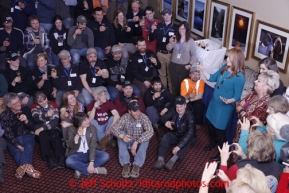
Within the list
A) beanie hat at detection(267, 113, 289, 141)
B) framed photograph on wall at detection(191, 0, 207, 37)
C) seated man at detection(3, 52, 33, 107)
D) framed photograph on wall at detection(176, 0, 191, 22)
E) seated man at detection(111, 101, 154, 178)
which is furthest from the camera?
framed photograph on wall at detection(176, 0, 191, 22)

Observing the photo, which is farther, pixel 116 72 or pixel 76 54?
pixel 76 54

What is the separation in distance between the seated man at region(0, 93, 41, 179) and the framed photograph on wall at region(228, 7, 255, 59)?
139 inches

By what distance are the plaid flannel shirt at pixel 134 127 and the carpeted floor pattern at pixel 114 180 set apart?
1.22ft

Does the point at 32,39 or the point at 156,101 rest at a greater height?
the point at 32,39

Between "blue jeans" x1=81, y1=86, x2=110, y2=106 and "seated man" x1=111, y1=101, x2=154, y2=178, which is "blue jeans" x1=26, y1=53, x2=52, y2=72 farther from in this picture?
"seated man" x1=111, y1=101, x2=154, y2=178

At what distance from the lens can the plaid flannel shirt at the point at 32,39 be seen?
6.01m

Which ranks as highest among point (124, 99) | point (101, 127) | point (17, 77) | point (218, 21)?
point (218, 21)

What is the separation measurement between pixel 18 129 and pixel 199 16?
13.1 ft

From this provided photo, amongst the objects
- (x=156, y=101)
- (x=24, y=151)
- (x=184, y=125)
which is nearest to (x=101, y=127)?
(x=156, y=101)

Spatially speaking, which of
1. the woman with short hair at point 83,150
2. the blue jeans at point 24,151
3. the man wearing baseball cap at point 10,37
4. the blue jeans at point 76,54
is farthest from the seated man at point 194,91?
the man wearing baseball cap at point 10,37

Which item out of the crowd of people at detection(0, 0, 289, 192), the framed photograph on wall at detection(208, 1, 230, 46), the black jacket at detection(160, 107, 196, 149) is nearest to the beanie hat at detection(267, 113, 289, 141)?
the crowd of people at detection(0, 0, 289, 192)

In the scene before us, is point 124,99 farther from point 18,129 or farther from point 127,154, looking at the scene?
point 18,129

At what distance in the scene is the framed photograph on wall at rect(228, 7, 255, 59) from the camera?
5.60 m

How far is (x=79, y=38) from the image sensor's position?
616cm
